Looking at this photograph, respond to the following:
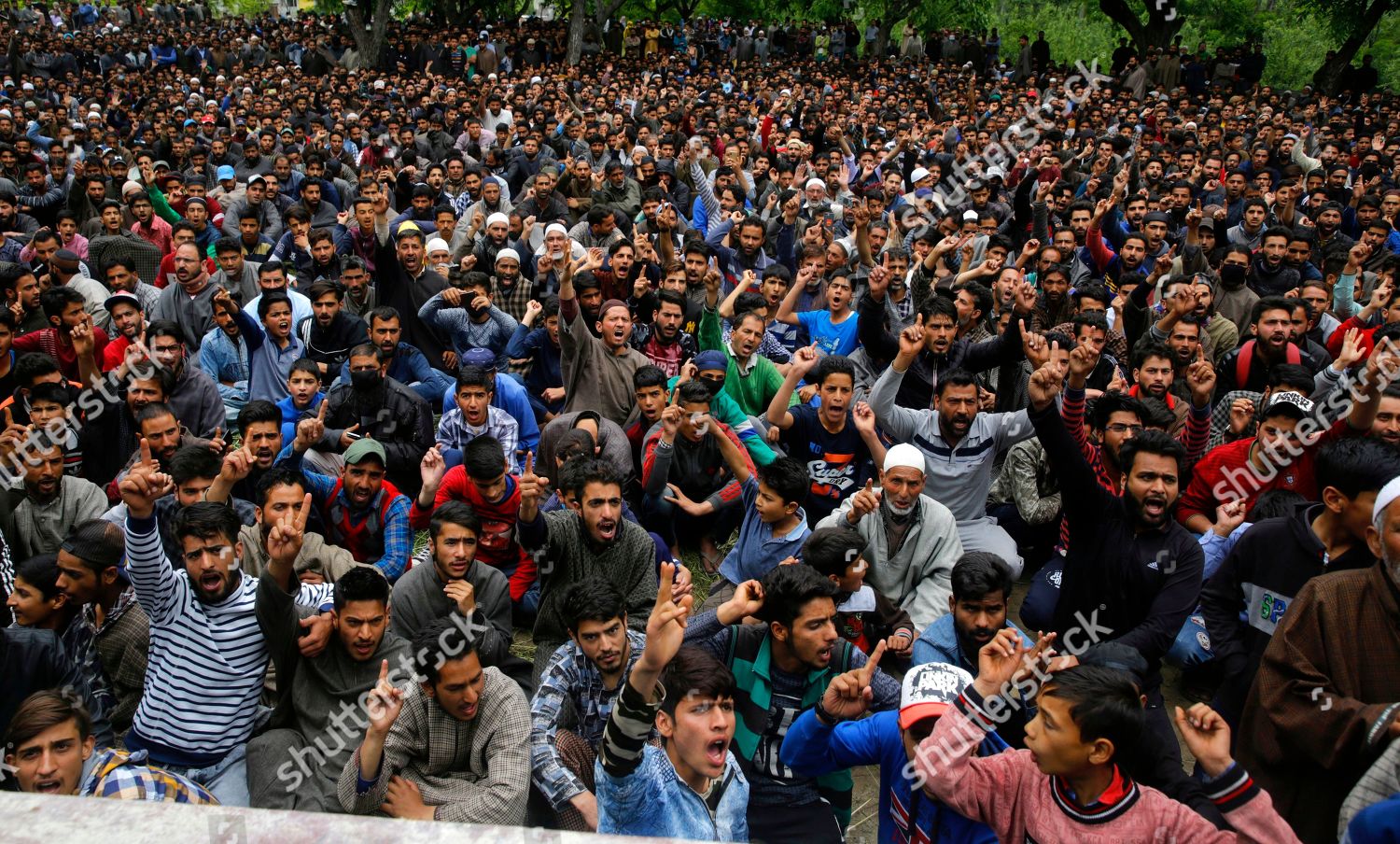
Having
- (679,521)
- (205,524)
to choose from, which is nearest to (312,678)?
(205,524)

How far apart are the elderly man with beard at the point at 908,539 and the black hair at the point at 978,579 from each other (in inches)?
32.5

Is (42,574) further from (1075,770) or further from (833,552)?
(1075,770)

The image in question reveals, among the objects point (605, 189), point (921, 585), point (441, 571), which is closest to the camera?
point (441, 571)

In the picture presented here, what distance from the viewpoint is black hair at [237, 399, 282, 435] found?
16.8 feet

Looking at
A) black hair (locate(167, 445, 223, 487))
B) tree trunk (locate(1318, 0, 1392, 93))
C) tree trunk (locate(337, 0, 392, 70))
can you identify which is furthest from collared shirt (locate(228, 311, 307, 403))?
tree trunk (locate(1318, 0, 1392, 93))

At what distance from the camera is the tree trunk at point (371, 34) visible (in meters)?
22.8

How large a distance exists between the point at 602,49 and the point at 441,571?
22469 mm

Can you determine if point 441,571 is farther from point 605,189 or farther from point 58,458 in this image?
point 605,189

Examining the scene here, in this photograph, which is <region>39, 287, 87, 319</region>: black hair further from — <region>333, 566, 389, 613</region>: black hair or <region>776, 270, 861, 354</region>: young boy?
<region>776, 270, 861, 354</region>: young boy

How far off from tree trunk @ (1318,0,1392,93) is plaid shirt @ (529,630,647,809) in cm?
2327

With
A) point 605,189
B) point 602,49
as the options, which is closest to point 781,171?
point 605,189

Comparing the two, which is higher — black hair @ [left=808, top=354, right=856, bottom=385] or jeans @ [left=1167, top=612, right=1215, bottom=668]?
black hair @ [left=808, top=354, right=856, bottom=385]

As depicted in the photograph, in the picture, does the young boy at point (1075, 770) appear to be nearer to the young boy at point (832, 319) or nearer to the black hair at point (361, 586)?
the black hair at point (361, 586)

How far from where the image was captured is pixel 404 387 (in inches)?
234
